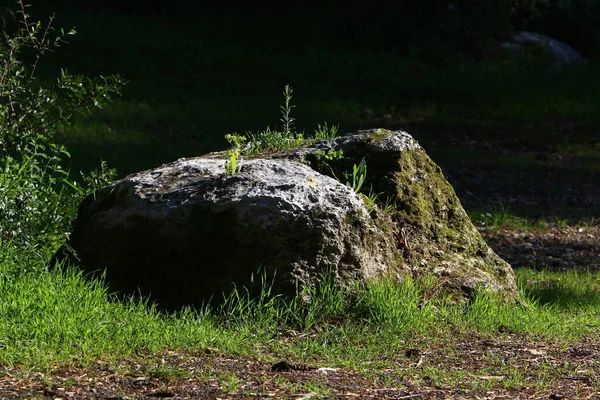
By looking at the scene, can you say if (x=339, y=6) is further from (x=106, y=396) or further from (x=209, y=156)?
(x=106, y=396)

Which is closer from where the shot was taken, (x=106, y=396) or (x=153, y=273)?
(x=106, y=396)

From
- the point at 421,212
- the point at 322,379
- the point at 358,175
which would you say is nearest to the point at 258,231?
the point at 358,175

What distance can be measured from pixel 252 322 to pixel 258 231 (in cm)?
45

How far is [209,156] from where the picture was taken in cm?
552

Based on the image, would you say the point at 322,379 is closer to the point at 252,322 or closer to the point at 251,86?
the point at 252,322

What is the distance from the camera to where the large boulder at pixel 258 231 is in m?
4.54

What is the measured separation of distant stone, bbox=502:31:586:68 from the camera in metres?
17.5

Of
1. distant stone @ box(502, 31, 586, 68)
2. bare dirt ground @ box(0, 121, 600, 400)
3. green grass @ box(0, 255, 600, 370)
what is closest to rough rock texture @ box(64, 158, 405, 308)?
green grass @ box(0, 255, 600, 370)

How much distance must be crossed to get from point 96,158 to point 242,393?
7.76 meters

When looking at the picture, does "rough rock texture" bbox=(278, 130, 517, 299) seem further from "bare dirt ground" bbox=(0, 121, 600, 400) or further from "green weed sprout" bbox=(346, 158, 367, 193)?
"bare dirt ground" bbox=(0, 121, 600, 400)

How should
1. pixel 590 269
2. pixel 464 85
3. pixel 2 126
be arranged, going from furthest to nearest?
pixel 464 85, pixel 590 269, pixel 2 126

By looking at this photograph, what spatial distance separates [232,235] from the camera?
4570 millimetres

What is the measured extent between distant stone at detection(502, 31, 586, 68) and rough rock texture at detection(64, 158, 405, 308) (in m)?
13.5

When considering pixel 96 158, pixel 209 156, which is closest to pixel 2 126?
pixel 209 156
